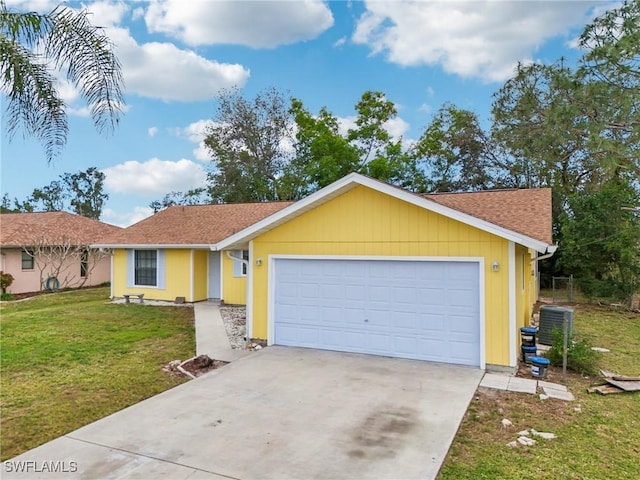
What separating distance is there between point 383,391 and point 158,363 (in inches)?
178

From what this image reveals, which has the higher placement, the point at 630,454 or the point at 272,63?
the point at 272,63

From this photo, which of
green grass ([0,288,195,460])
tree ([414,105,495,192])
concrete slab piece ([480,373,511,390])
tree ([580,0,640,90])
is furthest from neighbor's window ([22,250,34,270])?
tree ([580,0,640,90])

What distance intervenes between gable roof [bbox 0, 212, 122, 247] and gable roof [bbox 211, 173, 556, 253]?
48.3 feet

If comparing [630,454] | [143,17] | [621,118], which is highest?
[143,17]

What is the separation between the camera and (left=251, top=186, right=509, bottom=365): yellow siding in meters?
7.64

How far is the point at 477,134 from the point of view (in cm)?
2894

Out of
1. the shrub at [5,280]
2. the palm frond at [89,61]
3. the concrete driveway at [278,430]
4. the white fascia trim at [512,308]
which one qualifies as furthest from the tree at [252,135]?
the concrete driveway at [278,430]

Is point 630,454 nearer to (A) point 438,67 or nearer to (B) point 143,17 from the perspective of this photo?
(B) point 143,17

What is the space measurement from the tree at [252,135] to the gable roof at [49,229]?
10.1 m

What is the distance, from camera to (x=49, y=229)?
21.7 metres

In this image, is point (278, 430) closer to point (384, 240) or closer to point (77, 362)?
point (384, 240)

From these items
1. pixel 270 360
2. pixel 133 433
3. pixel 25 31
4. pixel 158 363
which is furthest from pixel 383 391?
pixel 25 31

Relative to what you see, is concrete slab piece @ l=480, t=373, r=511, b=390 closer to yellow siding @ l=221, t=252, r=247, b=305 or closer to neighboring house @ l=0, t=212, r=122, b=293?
yellow siding @ l=221, t=252, r=247, b=305

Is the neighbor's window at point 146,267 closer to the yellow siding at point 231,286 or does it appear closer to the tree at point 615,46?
the yellow siding at point 231,286
